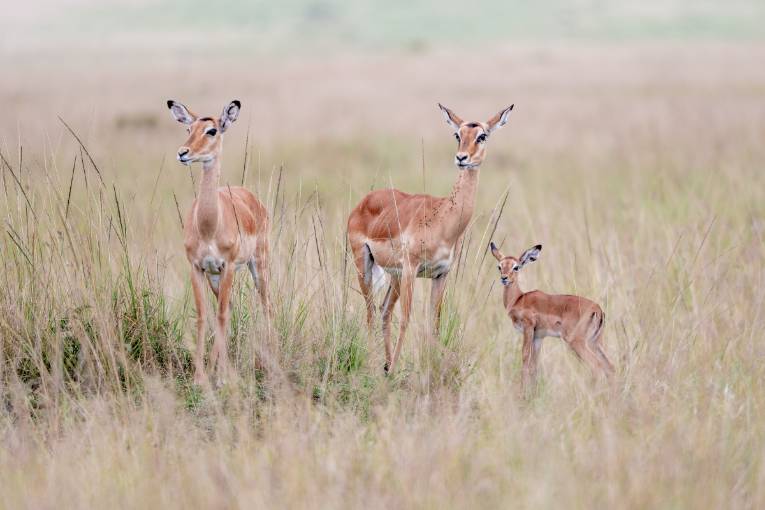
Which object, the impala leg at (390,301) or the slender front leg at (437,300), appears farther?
the impala leg at (390,301)

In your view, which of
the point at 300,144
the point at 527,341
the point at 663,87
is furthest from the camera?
the point at 663,87

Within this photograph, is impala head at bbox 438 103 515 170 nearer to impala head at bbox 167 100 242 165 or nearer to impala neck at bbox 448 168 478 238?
impala neck at bbox 448 168 478 238

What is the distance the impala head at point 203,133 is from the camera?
17.5ft

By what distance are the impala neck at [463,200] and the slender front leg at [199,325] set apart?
1493 mm

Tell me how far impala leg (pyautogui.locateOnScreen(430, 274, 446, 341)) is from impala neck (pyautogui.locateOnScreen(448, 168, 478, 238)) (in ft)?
1.24

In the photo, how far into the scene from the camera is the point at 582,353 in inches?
226

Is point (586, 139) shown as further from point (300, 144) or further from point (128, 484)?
point (128, 484)

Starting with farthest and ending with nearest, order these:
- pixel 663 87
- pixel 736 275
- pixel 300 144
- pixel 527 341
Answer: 1. pixel 663 87
2. pixel 300 144
3. pixel 736 275
4. pixel 527 341

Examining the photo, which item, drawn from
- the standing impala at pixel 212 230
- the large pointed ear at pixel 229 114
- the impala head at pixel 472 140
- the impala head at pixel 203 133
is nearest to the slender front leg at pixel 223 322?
the standing impala at pixel 212 230

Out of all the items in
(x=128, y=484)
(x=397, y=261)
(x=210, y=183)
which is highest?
(x=210, y=183)

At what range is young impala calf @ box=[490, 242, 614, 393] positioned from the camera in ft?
18.6

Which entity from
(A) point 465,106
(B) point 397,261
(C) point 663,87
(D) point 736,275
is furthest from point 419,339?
(C) point 663,87

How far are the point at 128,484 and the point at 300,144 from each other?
1204 centimetres

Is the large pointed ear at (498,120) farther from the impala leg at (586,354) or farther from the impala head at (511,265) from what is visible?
the impala leg at (586,354)
